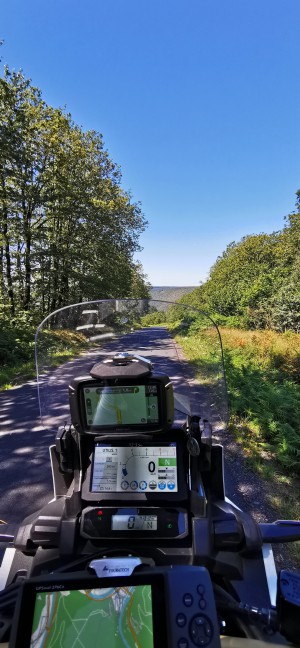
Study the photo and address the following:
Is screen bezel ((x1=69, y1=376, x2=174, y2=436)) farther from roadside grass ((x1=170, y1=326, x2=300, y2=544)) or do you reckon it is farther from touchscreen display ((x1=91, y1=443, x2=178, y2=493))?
roadside grass ((x1=170, y1=326, x2=300, y2=544))

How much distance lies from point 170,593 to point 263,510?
264cm

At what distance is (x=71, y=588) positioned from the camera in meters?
1.08

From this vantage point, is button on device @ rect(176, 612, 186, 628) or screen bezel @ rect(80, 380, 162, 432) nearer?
button on device @ rect(176, 612, 186, 628)

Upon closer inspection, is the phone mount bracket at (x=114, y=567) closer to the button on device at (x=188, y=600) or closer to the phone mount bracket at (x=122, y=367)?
the button on device at (x=188, y=600)

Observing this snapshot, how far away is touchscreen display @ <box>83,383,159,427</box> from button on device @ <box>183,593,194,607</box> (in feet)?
3.21

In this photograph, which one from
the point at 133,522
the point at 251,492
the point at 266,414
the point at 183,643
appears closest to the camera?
the point at 183,643

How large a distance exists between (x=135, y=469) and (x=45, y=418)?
2.71 ft

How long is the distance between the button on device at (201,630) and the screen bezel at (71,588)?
3.5 inches

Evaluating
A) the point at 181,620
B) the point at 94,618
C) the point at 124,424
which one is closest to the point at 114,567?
the point at 94,618

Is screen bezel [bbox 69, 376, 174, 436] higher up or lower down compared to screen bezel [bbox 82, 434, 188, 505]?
higher up

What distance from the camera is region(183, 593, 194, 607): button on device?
99 cm

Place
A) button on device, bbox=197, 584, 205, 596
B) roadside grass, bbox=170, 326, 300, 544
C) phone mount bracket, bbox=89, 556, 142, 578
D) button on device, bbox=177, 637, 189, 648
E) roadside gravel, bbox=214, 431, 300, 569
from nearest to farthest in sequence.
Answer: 1. button on device, bbox=177, 637, 189, 648
2. button on device, bbox=197, 584, 205, 596
3. phone mount bracket, bbox=89, 556, 142, 578
4. roadside grass, bbox=170, 326, 300, 544
5. roadside gravel, bbox=214, 431, 300, 569

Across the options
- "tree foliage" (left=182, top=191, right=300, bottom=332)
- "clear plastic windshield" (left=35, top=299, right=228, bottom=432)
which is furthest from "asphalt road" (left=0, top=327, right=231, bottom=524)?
"tree foliage" (left=182, top=191, right=300, bottom=332)

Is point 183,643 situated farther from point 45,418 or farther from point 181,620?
point 45,418
